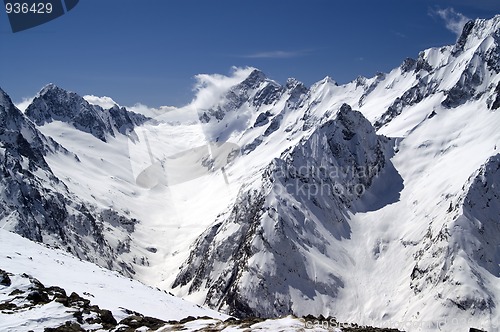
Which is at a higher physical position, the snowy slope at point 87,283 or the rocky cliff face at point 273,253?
the snowy slope at point 87,283

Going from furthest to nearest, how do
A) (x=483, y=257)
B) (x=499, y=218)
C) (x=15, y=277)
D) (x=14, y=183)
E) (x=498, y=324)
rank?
1. (x=14, y=183)
2. (x=499, y=218)
3. (x=483, y=257)
4. (x=498, y=324)
5. (x=15, y=277)

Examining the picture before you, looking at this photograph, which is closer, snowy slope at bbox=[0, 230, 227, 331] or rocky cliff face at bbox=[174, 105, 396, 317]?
snowy slope at bbox=[0, 230, 227, 331]

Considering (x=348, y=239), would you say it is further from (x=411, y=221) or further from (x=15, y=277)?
(x=15, y=277)

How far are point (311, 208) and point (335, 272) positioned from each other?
30.9m

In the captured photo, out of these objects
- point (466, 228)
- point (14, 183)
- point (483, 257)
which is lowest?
point (483, 257)

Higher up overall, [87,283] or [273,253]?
[87,283]

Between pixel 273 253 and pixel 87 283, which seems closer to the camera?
pixel 87 283

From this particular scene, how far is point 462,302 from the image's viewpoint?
Result: 143125mm

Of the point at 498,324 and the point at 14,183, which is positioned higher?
the point at 14,183

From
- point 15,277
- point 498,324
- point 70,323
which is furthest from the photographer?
point 498,324

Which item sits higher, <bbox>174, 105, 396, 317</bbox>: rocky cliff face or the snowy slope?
the snowy slope

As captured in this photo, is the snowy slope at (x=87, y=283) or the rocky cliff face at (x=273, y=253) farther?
the rocky cliff face at (x=273, y=253)

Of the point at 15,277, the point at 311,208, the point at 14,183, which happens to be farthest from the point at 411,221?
the point at 15,277

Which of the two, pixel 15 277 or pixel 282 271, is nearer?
pixel 15 277
